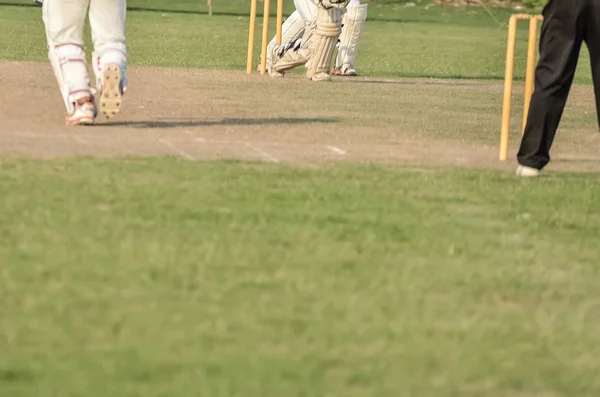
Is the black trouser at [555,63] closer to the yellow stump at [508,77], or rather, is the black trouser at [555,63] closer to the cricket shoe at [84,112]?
the yellow stump at [508,77]

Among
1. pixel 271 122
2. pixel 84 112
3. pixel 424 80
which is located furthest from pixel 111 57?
pixel 424 80

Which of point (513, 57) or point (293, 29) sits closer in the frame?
point (513, 57)

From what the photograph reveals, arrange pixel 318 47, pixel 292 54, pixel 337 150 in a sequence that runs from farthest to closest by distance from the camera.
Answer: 1. pixel 292 54
2. pixel 318 47
3. pixel 337 150

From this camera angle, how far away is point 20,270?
20.8 feet

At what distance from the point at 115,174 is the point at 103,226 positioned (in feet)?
6.05

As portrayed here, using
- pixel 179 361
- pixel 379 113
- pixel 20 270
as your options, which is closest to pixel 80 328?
pixel 179 361

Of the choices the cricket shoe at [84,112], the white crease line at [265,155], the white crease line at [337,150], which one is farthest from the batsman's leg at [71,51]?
the white crease line at [337,150]

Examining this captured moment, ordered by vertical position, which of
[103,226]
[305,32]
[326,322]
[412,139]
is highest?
[326,322]

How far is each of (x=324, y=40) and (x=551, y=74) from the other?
27.7ft

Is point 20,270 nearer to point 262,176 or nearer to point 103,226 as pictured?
point 103,226

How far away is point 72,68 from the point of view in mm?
11805

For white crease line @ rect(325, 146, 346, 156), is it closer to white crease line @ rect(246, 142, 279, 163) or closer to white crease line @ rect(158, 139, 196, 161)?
white crease line @ rect(246, 142, 279, 163)

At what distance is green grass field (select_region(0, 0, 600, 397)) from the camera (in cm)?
495

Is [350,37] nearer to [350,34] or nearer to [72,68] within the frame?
[350,34]
